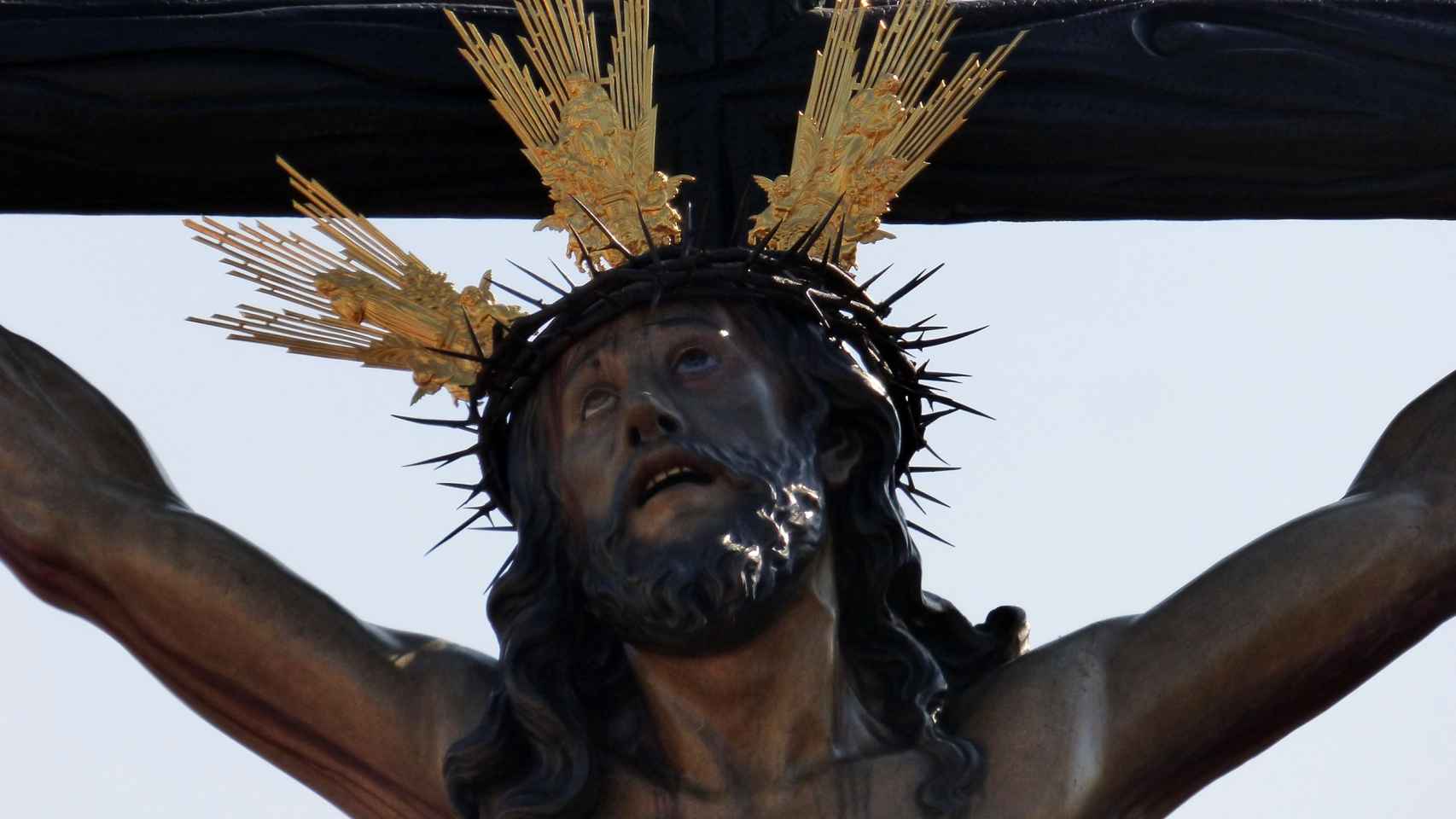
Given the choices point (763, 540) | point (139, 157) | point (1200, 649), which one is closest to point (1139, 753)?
point (1200, 649)

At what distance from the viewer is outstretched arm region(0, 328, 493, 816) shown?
7.10 metres

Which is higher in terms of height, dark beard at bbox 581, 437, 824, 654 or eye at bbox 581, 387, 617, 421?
eye at bbox 581, 387, 617, 421

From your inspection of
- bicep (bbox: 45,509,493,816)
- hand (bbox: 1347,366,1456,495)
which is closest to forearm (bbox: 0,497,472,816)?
→ bicep (bbox: 45,509,493,816)

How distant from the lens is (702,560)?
672 centimetres

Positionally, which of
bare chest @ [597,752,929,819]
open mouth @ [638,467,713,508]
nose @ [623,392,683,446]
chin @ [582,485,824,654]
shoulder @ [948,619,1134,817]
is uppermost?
nose @ [623,392,683,446]

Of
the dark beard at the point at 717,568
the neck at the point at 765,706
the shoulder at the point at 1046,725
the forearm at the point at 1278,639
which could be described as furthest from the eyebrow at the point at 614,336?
the forearm at the point at 1278,639

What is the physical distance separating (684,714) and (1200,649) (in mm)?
719

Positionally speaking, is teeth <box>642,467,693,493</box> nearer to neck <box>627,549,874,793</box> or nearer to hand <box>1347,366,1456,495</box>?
neck <box>627,549,874,793</box>

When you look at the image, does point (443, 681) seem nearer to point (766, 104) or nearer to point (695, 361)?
point (695, 361)

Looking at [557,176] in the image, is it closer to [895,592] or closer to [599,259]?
[599,259]

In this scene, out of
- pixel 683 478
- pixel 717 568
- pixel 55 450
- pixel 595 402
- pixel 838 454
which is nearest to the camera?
pixel 717 568

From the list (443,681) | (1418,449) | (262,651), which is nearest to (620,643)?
(443,681)

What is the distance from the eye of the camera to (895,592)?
707 cm

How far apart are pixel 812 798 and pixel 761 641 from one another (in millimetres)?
225
